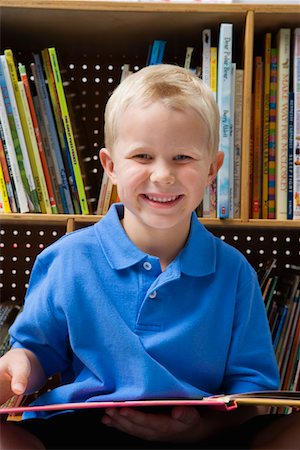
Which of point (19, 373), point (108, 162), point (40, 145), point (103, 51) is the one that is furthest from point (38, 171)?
point (19, 373)

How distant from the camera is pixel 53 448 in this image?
42.6 inches

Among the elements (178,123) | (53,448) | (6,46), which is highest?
(6,46)

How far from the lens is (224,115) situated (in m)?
1.50

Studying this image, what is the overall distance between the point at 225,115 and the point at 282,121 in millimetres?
145

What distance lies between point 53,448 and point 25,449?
75mm

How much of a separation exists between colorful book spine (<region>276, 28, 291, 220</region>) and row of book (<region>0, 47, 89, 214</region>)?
465 mm

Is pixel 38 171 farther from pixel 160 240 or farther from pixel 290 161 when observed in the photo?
pixel 290 161

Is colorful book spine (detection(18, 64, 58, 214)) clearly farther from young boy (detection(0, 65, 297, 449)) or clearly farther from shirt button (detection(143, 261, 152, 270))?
shirt button (detection(143, 261, 152, 270))

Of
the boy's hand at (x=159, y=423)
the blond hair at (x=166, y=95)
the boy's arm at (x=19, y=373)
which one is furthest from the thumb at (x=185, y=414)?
the blond hair at (x=166, y=95)

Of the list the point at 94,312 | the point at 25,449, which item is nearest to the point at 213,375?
the point at 94,312

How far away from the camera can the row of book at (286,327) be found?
1.61m

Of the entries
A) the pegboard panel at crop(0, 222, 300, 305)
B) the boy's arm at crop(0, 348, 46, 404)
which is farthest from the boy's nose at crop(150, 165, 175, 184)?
the pegboard panel at crop(0, 222, 300, 305)

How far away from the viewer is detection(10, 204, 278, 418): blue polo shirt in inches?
46.9

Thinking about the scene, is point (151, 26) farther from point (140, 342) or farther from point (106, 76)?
point (140, 342)
